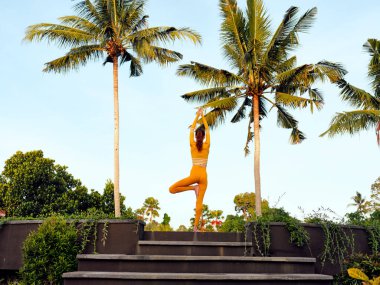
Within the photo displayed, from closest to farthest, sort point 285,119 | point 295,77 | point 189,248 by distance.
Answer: point 189,248, point 295,77, point 285,119

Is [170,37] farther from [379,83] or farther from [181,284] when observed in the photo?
[181,284]

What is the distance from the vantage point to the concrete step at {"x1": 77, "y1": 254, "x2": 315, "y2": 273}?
22.6 feet

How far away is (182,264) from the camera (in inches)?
274

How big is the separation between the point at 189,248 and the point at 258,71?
11.4 m

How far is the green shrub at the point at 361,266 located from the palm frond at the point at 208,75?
36.9 ft

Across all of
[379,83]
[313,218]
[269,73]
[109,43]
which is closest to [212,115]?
[269,73]

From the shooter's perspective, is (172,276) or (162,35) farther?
(162,35)

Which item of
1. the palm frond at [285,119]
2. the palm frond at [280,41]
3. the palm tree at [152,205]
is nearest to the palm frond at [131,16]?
the palm frond at [280,41]

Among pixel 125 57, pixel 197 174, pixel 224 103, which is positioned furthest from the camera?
pixel 125 57

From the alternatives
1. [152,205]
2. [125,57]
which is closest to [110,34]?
[125,57]

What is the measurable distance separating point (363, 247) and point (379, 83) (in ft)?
42.1

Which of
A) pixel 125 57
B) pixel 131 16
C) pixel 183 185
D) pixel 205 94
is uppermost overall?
pixel 131 16

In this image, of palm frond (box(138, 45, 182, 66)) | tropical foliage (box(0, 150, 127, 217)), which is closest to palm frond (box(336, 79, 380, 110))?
palm frond (box(138, 45, 182, 66))

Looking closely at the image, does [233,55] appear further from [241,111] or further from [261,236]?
[261,236]
